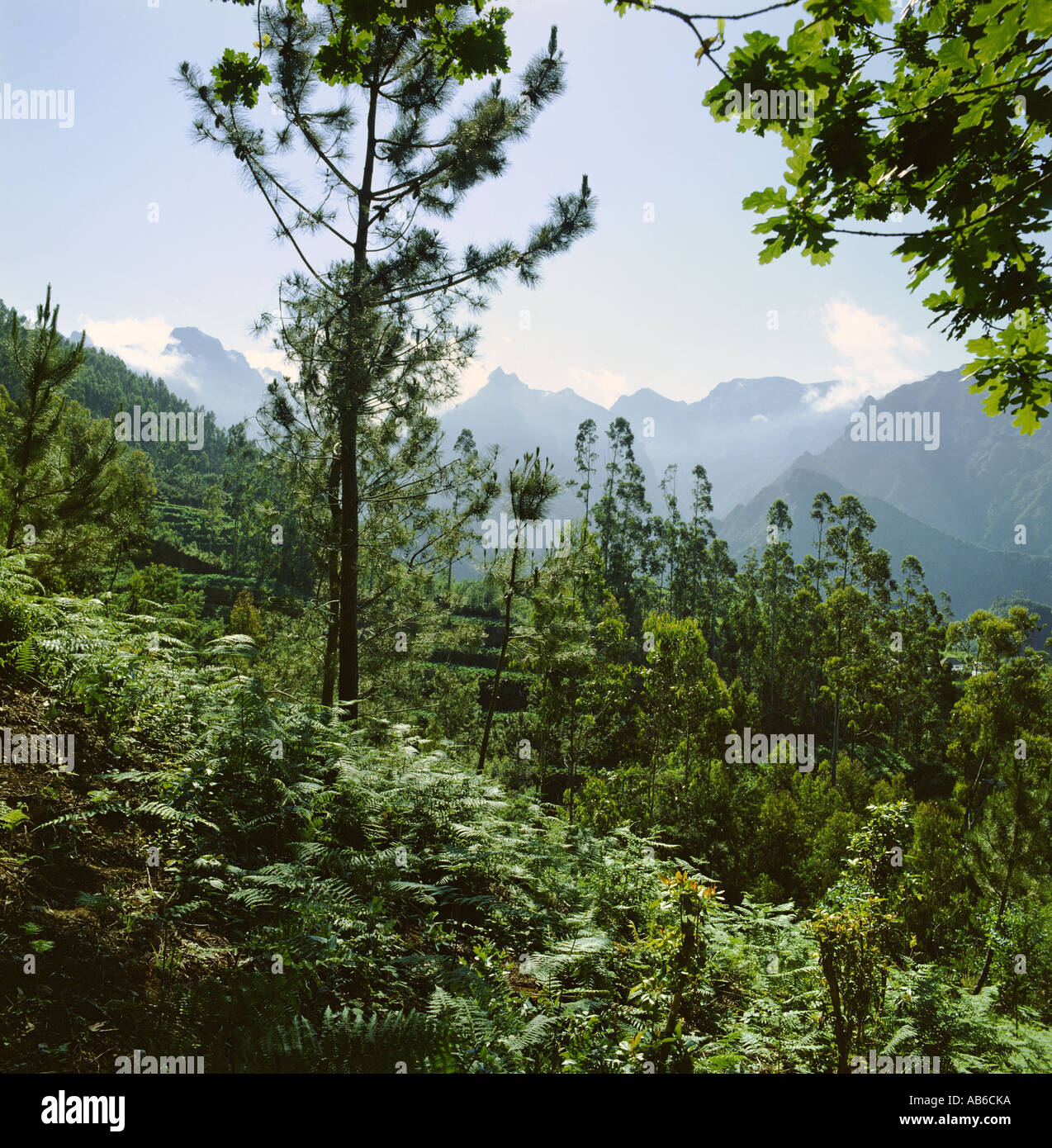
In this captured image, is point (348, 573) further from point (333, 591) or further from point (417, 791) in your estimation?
point (417, 791)

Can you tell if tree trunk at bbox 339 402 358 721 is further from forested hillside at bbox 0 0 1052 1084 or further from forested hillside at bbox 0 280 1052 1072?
forested hillside at bbox 0 280 1052 1072

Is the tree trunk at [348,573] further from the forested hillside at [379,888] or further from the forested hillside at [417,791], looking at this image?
the forested hillside at [379,888]

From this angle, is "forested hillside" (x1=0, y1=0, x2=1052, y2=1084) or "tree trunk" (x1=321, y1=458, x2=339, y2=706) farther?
"tree trunk" (x1=321, y1=458, x2=339, y2=706)

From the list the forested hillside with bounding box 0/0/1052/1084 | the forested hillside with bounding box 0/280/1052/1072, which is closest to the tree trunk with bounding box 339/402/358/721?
the forested hillside with bounding box 0/0/1052/1084

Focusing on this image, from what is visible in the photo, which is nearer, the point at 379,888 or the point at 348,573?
the point at 379,888

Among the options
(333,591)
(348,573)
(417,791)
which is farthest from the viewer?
(333,591)

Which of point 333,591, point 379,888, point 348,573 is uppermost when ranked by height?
point 348,573

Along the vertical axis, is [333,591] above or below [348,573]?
below

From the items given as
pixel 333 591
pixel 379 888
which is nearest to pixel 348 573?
pixel 333 591

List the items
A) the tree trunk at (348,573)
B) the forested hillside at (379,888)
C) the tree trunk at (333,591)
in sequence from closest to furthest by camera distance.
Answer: the forested hillside at (379,888)
the tree trunk at (348,573)
the tree trunk at (333,591)

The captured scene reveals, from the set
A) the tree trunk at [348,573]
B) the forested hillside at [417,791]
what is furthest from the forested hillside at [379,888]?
the tree trunk at [348,573]

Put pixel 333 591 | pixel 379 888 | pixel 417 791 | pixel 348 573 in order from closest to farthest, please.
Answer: pixel 379 888 → pixel 417 791 → pixel 348 573 → pixel 333 591

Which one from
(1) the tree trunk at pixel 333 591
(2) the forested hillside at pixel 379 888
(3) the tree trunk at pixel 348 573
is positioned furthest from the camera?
(1) the tree trunk at pixel 333 591
